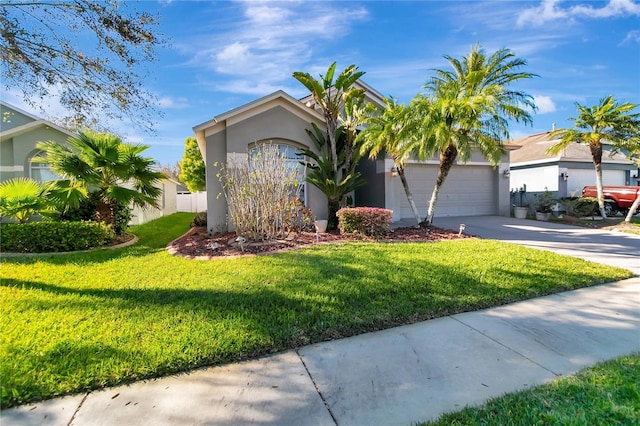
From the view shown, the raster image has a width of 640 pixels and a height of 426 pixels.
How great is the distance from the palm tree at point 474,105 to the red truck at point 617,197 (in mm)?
11014

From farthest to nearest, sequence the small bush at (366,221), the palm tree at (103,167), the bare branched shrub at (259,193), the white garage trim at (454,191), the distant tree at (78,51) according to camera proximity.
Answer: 1. the white garage trim at (454,191)
2. the small bush at (366,221)
3. the palm tree at (103,167)
4. the bare branched shrub at (259,193)
5. the distant tree at (78,51)

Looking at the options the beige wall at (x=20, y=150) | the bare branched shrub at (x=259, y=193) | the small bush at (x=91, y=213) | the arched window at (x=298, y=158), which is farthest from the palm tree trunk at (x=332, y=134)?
the beige wall at (x=20, y=150)

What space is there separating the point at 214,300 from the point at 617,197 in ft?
67.8

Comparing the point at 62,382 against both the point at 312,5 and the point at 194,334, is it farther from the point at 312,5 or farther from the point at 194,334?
the point at 312,5

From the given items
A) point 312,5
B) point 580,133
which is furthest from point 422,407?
point 580,133

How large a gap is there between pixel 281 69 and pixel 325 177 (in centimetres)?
402

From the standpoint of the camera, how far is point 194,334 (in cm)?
346

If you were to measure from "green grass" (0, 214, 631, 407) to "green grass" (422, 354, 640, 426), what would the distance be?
5.20ft

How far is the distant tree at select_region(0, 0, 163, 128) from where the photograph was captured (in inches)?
220

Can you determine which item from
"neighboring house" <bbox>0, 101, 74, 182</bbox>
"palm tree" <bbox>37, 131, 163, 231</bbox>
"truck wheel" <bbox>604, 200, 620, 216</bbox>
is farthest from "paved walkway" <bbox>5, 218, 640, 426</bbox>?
"truck wheel" <bbox>604, 200, 620, 216</bbox>

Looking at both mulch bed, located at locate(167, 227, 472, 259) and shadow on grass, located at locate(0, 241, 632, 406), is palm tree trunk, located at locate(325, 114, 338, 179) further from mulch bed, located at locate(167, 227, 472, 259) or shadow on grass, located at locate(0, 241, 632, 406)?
shadow on grass, located at locate(0, 241, 632, 406)

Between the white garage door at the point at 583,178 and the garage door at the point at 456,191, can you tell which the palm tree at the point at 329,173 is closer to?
the garage door at the point at 456,191

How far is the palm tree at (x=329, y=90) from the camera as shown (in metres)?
10.3

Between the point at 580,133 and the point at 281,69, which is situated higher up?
the point at 281,69
